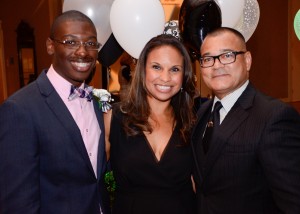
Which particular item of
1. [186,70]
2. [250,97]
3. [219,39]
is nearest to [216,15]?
[186,70]

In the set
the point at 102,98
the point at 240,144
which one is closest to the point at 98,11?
the point at 102,98

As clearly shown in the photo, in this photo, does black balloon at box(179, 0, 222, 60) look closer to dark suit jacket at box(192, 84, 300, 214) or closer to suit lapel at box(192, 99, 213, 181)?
suit lapel at box(192, 99, 213, 181)

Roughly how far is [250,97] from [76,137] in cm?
88

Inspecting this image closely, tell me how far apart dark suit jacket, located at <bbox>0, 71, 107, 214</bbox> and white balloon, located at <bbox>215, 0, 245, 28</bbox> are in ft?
4.99

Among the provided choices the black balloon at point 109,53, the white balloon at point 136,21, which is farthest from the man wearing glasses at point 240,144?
the black balloon at point 109,53

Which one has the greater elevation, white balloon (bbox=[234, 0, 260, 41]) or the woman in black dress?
white balloon (bbox=[234, 0, 260, 41])

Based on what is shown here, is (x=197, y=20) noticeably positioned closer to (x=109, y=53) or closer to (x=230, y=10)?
(x=230, y=10)

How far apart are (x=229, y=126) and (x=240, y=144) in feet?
0.37

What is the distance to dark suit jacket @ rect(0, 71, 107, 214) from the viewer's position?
1.34 m

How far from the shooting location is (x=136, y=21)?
2377mm

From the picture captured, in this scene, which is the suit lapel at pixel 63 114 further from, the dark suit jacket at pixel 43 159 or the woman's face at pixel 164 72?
the woman's face at pixel 164 72

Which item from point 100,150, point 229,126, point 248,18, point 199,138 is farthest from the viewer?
point 248,18

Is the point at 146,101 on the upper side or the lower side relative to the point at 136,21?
lower

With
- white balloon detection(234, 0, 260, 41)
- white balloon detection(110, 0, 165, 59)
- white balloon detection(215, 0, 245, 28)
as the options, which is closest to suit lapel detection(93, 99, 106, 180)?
white balloon detection(110, 0, 165, 59)
